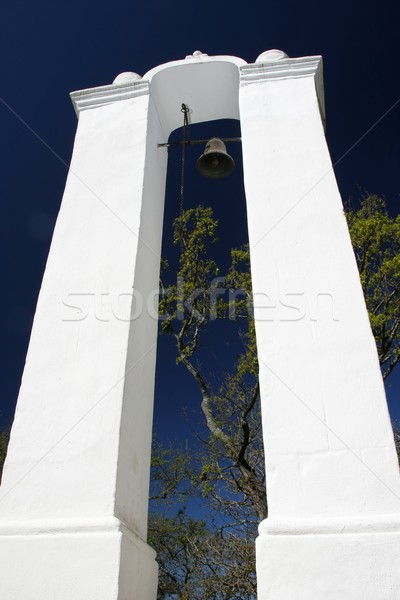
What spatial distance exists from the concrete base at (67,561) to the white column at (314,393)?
0.60 m

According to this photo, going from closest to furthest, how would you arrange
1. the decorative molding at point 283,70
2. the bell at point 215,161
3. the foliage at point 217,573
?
the decorative molding at point 283,70, the bell at point 215,161, the foliage at point 217,573

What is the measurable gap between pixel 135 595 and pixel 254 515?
785 centimetres

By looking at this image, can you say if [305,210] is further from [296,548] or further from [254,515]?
[254,515]

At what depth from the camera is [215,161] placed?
186 inches

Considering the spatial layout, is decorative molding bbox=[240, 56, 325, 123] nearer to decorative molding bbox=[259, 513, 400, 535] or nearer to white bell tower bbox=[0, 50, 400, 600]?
white bell tower bbox=[0, 50, 400, 600]

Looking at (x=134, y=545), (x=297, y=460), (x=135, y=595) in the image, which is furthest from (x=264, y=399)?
(x=135, y=595)

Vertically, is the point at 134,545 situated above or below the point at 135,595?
above

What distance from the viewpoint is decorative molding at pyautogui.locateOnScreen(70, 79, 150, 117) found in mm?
4070

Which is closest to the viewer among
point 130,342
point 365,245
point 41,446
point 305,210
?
A: point 41,446

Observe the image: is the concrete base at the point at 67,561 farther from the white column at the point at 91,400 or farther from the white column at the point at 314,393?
the white column at the point at 314,393

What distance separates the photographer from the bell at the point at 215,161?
15.2 feet

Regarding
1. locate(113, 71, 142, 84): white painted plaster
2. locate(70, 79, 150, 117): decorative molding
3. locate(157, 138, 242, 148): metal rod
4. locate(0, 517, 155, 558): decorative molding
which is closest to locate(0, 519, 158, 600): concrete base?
locate(0, 517, 155, 558): decorative molding

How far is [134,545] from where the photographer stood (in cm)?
226

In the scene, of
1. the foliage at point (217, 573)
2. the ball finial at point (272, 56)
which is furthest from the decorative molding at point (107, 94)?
the foliage at point (217, 573)
